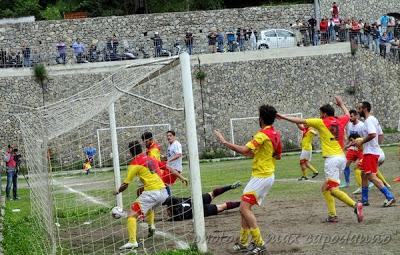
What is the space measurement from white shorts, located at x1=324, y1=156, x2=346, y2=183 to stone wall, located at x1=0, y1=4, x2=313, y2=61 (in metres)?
33.3

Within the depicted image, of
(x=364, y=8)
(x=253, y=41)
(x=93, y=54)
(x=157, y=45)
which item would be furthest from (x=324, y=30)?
(x=93, y=54)

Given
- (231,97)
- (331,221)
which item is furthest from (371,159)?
(231,97)

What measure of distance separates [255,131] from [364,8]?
673 inches

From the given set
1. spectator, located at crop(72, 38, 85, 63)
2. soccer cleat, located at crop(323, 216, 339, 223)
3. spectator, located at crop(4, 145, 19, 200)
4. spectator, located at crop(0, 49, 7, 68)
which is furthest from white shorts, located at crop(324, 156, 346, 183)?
spectator, located at crop(0, 49, 7, 68)

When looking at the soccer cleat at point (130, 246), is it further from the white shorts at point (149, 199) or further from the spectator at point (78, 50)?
the spectator at point (78, 50)

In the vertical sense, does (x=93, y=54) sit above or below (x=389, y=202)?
above

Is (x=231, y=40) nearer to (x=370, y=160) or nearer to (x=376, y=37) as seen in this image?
(x=376, y=37)

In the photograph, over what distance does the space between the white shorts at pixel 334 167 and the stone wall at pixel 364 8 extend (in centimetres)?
4154

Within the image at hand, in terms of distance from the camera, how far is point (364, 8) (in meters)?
57.0

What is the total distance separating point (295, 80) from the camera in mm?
46312

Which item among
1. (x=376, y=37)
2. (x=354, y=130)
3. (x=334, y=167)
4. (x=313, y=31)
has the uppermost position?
(x=313, y=31)

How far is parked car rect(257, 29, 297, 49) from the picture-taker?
4778 cm

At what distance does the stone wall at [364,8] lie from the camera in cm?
5588

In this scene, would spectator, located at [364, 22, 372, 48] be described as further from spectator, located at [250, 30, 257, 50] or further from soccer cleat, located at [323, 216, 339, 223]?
soccer cleat, located at [323, 216, 339, 223]
